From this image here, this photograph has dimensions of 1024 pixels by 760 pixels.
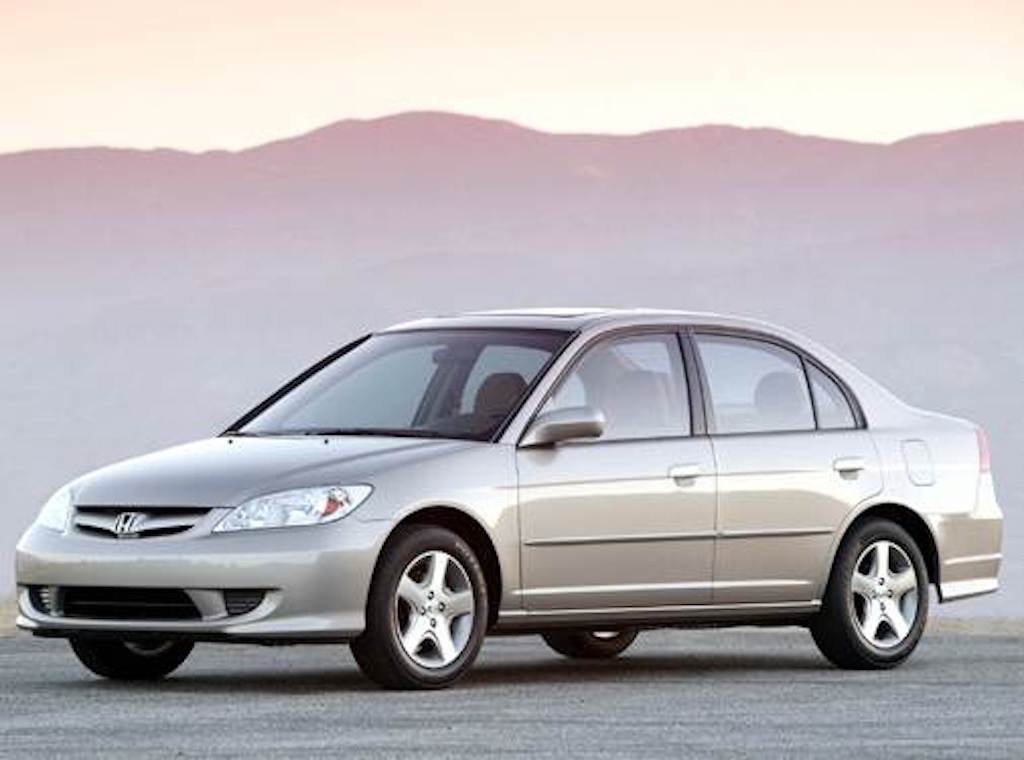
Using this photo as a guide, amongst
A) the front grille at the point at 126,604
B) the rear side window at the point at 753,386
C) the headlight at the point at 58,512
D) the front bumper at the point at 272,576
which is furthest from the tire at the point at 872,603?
the headlight at the point at 58,512

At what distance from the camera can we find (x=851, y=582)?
1561 centimetres

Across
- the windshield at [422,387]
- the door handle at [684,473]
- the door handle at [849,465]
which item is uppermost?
the windshield at [422,387]

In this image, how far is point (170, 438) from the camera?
159500 mm

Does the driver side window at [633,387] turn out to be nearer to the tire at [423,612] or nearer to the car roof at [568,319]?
the car roof at [568,319]

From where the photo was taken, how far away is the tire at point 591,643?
16.6m

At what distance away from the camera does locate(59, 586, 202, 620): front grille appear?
13812 millimetres

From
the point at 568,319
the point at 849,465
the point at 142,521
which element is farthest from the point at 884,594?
the point at 142,521

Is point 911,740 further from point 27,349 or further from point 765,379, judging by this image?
point 27,349

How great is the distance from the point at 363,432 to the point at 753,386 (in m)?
2.11

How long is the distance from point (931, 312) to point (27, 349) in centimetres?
4633

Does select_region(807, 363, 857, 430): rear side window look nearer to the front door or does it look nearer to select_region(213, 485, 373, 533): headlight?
the front door

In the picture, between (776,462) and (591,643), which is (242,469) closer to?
(776,462)

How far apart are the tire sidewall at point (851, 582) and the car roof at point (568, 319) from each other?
114cm

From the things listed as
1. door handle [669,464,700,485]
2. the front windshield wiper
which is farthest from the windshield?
door handle [669,464,700,485]
